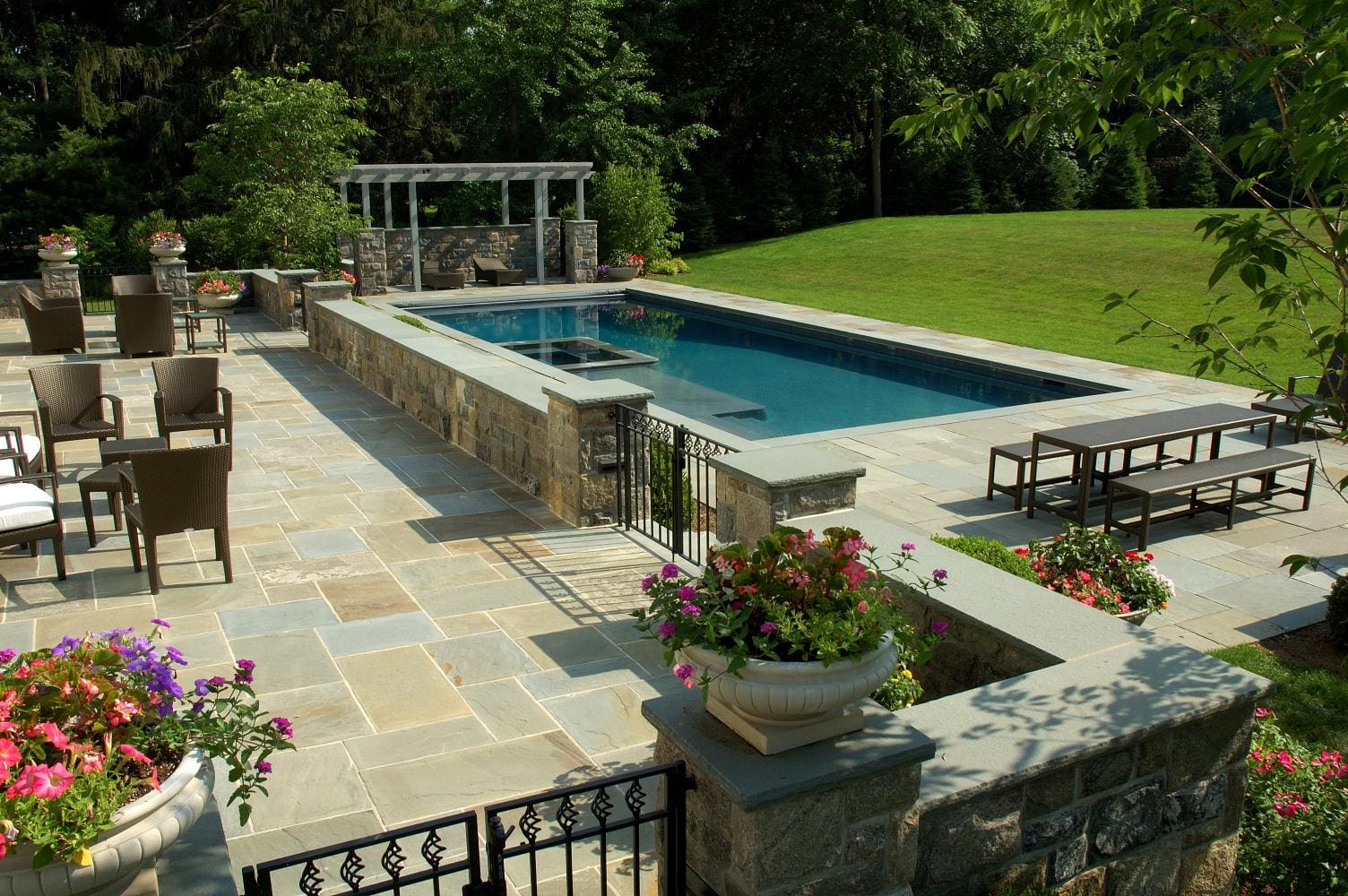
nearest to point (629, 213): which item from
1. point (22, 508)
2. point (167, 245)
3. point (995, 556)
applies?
point (167, 245)

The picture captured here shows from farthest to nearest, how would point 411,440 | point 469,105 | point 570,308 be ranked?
point 469,105, point 570,308, point 411,440

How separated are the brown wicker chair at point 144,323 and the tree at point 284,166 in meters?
5.35

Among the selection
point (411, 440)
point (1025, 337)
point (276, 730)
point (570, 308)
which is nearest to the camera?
point (276, 730)

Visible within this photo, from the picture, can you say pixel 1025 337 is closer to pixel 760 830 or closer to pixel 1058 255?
pixel 1058 255

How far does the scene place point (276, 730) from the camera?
2.82m

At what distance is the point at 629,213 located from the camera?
25984 millimetres

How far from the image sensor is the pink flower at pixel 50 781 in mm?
2256

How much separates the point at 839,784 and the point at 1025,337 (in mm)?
14564

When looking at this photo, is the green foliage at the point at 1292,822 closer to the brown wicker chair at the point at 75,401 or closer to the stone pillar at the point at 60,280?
the brown wicker chair at the point at 75,401

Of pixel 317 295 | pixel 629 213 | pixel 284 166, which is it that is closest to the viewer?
pixel 317 295

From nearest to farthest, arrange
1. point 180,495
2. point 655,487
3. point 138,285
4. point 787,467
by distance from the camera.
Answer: point 787,467
point 180,495
point 655,487
point 138,285

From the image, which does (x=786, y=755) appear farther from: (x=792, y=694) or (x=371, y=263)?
(x=371, y=263)

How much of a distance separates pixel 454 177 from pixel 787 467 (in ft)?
64.8

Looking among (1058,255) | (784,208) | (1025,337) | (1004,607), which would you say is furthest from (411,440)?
(784,208)
